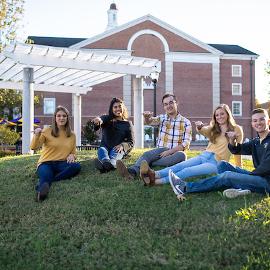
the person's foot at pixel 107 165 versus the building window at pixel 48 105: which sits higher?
the building window at pixel 48 105

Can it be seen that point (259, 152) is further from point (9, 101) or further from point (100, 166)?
point (9, 101)

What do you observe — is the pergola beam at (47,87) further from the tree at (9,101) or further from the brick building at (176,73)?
the brick building at (176,73)

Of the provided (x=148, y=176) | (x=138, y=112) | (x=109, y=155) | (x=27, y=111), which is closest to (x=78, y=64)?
(x=27, y=111)

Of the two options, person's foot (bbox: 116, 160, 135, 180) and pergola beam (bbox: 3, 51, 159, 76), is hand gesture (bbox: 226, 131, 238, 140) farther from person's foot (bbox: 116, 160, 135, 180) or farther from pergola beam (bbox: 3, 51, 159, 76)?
pergola beam (bbox: 3, 51, 159, 76)

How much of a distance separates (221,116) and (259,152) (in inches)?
42.4

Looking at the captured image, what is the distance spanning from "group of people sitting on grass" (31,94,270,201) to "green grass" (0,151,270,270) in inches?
7.7

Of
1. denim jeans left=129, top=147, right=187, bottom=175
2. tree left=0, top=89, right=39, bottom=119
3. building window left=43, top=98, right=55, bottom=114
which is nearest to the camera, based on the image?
denim jeans left=129, top=147, right=187, bottom=175

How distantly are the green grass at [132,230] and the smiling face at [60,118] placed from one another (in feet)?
4.48

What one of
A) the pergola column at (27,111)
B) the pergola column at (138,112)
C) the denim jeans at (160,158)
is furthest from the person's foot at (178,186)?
the pergola column at (138,112)

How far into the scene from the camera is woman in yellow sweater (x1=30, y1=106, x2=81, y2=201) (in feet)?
25.2

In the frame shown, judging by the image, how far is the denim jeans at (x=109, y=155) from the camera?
823 centimetres

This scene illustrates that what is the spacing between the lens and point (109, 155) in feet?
27.7

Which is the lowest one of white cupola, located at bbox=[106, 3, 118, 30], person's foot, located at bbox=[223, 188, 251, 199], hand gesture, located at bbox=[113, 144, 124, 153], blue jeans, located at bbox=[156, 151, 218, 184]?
person's foot, located at bbox=[223, 188, 251, 199]

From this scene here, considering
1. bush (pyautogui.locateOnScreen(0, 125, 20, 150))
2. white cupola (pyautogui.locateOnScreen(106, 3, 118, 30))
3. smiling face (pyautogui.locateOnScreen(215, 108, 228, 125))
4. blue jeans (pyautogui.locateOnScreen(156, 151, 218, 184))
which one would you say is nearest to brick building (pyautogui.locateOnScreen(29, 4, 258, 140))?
white cupola (pyautogui.locateOnScreen(106, 3, 118, 30))
